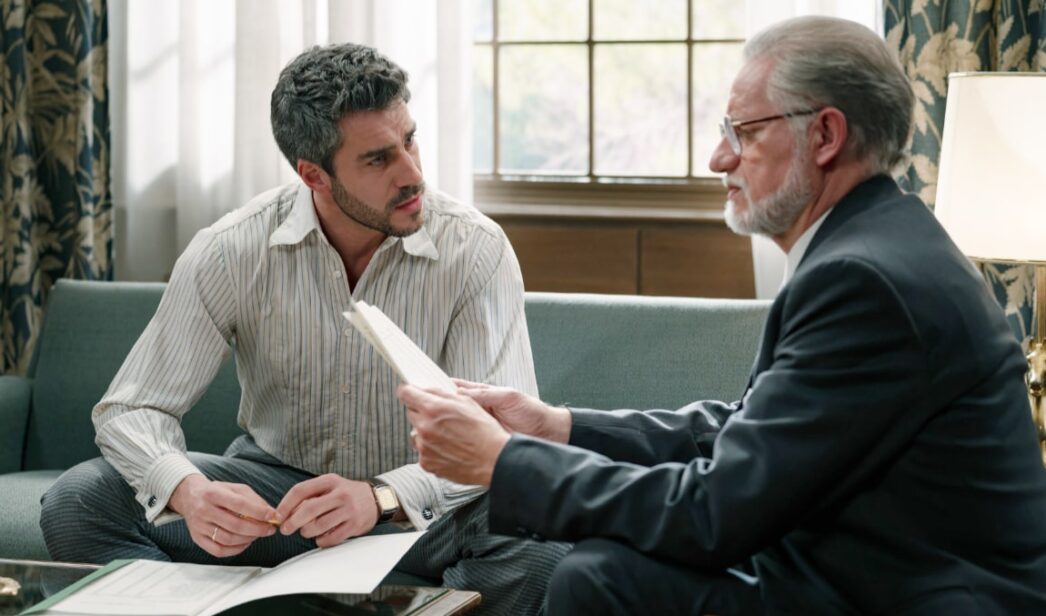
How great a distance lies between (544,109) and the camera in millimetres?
3730

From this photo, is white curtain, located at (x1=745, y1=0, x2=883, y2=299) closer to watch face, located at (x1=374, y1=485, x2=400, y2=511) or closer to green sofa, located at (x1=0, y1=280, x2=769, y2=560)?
green sofa, located at (x1=0, y1=280, x2=769, y2=560)

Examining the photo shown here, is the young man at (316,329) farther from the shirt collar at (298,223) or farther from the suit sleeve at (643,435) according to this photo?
the suit sleeve at (643,435)

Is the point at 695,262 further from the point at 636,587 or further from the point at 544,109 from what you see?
the point at 636,587

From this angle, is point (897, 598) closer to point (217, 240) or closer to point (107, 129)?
point (217, 240)

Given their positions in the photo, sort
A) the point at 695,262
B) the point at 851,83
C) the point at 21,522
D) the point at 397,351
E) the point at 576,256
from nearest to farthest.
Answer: the point at 851,83, the point at 397,351, the point at 21,522, the point at 695,262, the point at 576,256

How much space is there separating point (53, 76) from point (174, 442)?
6.12ft

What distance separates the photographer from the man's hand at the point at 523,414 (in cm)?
195

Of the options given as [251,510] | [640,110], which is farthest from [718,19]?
[251,510]

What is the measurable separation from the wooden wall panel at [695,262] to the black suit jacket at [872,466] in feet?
6.26

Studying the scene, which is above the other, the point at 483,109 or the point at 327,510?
the point at 483,109

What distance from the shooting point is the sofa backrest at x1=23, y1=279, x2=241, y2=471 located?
2971 mm

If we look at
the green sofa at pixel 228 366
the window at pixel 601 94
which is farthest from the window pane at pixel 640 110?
the green sofa at pixel 228 366

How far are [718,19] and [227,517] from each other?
2.13 meters

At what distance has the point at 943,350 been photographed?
1468 millimetres
